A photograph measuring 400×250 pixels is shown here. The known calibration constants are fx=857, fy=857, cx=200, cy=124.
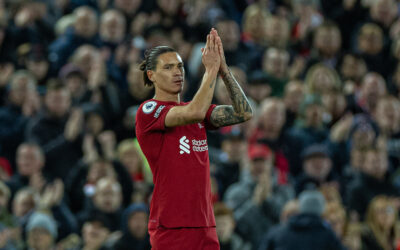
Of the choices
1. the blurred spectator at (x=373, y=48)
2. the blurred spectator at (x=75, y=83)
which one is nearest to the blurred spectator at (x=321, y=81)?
the blurred spectator at (x=373, y=48)

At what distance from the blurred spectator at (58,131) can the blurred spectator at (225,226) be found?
7.41 feet

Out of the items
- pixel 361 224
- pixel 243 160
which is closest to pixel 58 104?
pixel 243 160

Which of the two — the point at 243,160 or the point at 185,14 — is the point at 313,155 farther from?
the point at 185,14

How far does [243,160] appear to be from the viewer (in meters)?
10.5

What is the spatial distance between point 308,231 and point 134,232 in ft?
5.92

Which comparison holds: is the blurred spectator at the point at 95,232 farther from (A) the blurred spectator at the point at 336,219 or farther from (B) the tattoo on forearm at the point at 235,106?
(B) the tattoo on forearm at the point at 235,106

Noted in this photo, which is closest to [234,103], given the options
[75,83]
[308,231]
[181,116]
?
[181,116]

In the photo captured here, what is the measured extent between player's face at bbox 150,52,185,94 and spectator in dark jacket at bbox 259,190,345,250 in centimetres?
371

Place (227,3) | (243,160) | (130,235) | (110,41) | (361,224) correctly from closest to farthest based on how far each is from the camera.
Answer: (130,235), (361,224), (243,160), (110,41), (227,3)

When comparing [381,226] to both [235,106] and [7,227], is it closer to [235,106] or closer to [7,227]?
[7,227]

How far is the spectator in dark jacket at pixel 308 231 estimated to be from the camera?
856cm

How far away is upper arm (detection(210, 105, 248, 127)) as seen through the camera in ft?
17.0

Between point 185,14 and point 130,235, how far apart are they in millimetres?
5594

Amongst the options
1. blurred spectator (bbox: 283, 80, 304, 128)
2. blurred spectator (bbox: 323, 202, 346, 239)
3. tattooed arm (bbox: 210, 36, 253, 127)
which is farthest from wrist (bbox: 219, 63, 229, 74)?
blurred spectator (bbox: 283, 80, 304, 128)
